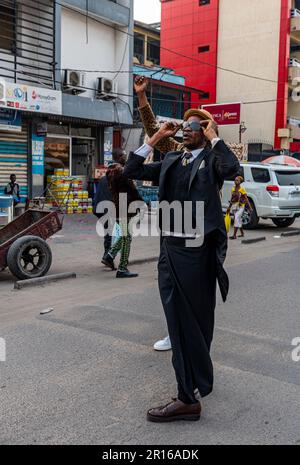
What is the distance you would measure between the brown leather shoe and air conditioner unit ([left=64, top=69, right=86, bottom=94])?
14.8 m

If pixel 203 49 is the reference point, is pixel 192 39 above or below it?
above

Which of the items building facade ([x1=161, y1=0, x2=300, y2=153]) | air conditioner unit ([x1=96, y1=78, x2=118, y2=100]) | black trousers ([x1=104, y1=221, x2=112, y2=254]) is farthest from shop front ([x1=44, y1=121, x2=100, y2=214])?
building facade ([x1=161, y1=0, x2=300, y2=153])

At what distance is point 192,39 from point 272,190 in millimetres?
27201

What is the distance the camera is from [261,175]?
15047 millimetres

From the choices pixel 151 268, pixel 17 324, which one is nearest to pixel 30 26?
pixel 151 268

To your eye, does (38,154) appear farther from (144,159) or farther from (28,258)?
(144,159)

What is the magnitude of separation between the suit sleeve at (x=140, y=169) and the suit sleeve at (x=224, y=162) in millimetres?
542

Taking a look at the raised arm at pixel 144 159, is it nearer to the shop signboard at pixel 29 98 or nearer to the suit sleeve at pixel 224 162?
the suit sleeve at pixel 224 162

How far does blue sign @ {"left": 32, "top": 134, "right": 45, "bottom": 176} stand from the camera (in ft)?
53.9

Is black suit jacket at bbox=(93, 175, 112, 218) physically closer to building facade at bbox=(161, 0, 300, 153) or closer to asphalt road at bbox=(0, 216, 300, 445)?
asphalt road at bbox=(0, 216, 300, 445)

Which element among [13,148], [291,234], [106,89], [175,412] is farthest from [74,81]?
[175,412]

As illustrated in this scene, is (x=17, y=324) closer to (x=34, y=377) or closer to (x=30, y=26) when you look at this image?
(x=34, y=377)

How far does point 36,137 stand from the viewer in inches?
648

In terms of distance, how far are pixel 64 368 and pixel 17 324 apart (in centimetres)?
154
